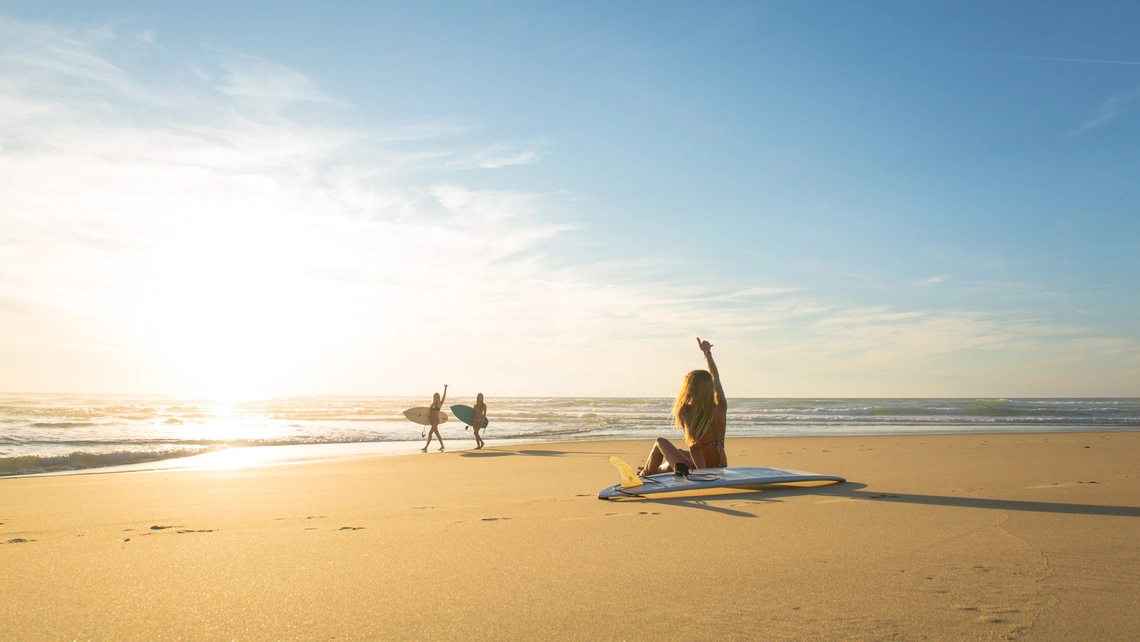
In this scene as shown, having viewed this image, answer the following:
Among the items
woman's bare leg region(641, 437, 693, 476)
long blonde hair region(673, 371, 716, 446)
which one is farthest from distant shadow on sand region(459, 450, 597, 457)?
long blonde hair region(673, 371, 716, 446)

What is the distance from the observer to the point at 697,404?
6477 millimetres

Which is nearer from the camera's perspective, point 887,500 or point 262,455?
point 887,500

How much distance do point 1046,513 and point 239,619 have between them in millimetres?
5357

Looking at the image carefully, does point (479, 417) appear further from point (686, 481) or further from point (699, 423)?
point (686, 481)

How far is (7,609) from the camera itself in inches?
116

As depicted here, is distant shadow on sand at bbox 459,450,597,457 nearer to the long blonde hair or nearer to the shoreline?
the shoreline

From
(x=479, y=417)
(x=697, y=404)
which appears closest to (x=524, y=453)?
(x=479, y=417)

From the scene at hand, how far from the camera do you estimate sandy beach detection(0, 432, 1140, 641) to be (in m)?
2.65

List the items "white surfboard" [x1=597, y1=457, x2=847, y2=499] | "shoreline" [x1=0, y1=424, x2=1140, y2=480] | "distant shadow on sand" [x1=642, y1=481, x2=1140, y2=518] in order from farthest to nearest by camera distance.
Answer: "shoreline" [x1=0, y1=424, x2=1140, y2=480] < "white surfboard" [x1=597, y1=457, x2=847, y2=499] < "distant shadow on sand" [x1=642, y1=481, x2=1140, y2=518]

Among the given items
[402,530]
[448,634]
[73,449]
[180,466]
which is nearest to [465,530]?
[402,530]

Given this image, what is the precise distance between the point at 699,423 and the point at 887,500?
175 centimetres

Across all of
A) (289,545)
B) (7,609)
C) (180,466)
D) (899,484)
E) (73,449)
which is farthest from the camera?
(73,449)

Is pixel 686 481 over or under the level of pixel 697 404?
under

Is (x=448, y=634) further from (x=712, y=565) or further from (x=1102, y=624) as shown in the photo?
(x=1102, y=624)
